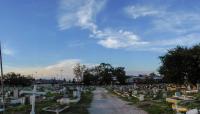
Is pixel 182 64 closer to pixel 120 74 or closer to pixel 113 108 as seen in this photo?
pixel 113 108

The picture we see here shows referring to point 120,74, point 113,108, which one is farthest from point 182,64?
point 120,74

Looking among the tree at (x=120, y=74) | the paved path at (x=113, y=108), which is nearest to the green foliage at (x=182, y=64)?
the paved path at (x=113, y=108)

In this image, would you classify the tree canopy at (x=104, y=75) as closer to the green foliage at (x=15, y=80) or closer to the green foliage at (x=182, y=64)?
the green foliage at (x=15, y=80)

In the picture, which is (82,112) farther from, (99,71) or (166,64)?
(99,71)

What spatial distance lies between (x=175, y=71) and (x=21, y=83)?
93.8 meters

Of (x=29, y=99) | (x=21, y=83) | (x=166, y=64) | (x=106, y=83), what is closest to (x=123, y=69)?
(x=106, y=83)

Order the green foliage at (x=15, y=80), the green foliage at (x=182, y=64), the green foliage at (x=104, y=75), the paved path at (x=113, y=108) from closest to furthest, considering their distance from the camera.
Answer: the paved path at (x=113, y=108) → the green foliage at (x=182, y=64) → the green foliage at (x=15, y=80) → the green foliage at (x=104, y=75)

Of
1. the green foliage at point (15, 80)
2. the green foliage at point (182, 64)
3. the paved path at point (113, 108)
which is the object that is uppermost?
the green foliage at point (15, 80)

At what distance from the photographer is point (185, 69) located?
63031mm

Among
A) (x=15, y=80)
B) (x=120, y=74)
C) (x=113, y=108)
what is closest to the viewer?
(x=113, y=108)

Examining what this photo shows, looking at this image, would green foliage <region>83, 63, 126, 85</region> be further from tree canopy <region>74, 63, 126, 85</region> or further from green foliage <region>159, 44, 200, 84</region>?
green foliage <region>159, 44, 200, 84</region>

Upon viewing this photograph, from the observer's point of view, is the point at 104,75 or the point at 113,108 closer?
the point at 113,108

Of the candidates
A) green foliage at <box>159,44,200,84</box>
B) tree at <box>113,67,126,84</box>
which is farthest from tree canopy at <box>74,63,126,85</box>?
green foliage at <box>159,44,200,84</box>

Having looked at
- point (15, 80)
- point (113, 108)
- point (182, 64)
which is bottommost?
point (113, 108)
